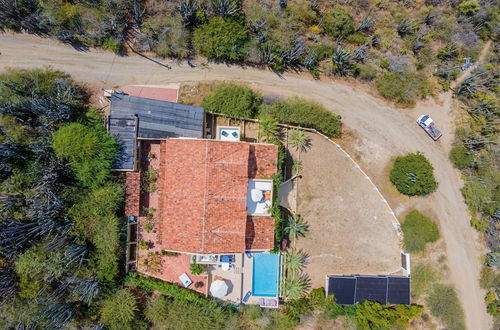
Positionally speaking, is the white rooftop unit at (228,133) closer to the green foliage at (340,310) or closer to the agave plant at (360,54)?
the agave plant at (360,54)

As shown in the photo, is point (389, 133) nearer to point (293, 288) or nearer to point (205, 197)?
point (293, 288)

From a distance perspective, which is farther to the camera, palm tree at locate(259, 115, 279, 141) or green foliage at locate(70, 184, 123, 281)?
palm tree at locate(259, 115, 279, 141)

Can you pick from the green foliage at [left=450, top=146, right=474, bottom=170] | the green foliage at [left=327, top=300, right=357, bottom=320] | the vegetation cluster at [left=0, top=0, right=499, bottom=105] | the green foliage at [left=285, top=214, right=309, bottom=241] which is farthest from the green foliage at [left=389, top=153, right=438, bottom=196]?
the green foliage at [left=327, top=300, right=357, bottom=320]

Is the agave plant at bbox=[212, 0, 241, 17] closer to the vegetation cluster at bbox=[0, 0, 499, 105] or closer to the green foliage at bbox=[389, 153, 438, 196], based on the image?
the vegetation cluster at bbox=[0, 0, 499, 105]

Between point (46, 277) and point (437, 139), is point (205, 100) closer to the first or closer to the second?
point (46, 277)

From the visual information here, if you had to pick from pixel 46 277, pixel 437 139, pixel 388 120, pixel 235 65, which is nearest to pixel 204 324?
pixel 46 277

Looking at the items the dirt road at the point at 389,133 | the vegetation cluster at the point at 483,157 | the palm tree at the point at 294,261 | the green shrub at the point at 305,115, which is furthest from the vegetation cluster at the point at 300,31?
the palm tree at the point at 294,261

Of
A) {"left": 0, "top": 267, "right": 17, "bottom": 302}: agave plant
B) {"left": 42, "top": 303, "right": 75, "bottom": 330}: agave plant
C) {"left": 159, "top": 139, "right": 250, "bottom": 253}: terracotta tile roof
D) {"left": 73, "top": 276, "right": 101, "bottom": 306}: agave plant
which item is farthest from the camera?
{"left": 73, "top": 276, "right": 101, "bottom": 306}: agave plant
